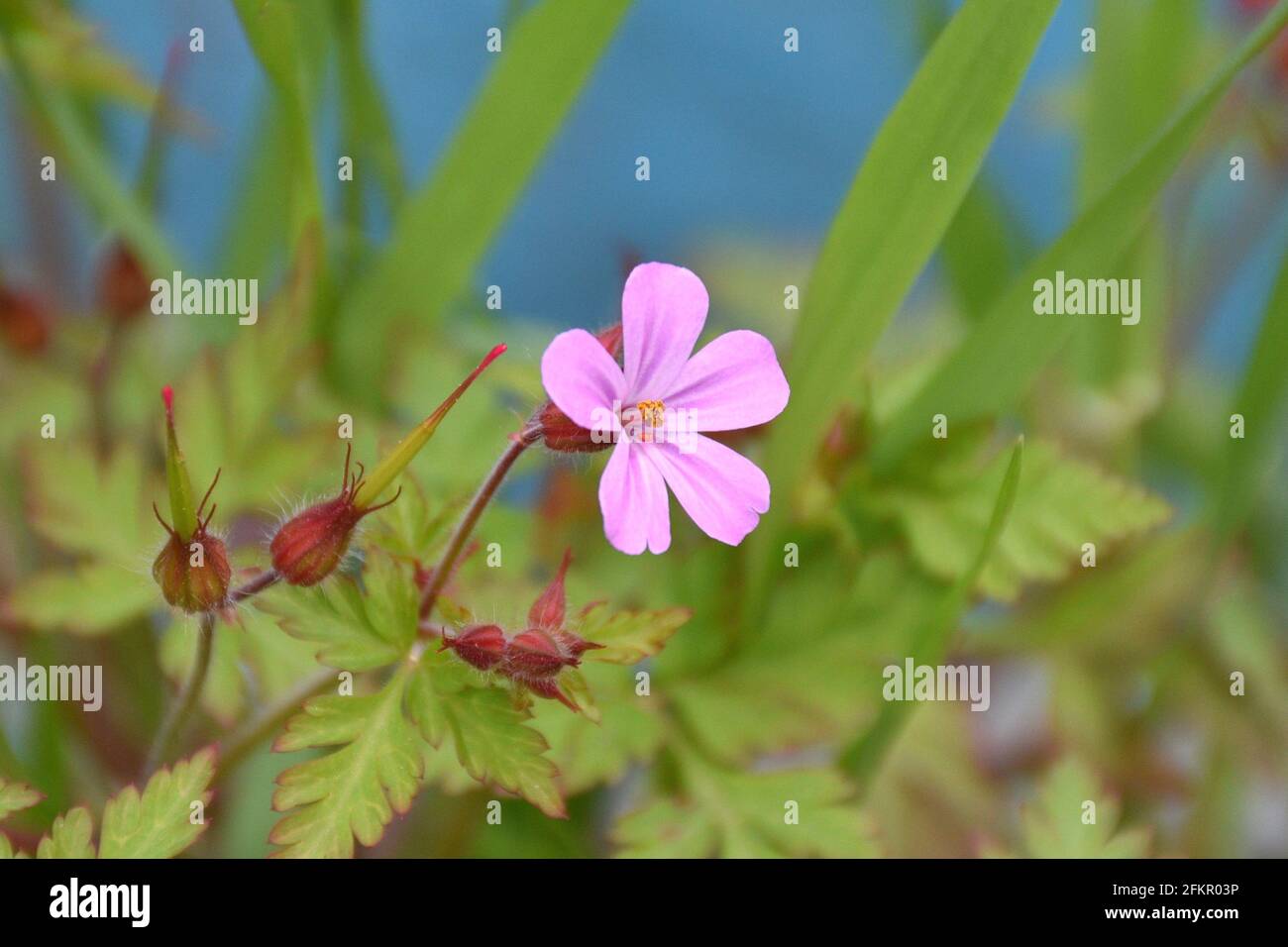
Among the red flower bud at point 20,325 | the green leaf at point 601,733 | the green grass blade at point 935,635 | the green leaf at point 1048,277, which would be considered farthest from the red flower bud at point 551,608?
the red flower bud at point 20,325

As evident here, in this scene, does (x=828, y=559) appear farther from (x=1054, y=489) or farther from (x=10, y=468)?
(x=10, y=468)

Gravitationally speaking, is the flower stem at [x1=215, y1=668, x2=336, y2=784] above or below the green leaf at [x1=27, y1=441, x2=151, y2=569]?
below

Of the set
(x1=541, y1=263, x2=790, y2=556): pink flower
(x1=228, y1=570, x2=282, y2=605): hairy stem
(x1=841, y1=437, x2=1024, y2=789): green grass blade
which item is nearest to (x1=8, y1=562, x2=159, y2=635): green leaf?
(x1=228, y1=570, x2=282, y2=605): hairy stem

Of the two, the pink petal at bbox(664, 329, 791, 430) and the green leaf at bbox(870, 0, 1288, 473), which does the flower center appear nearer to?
the pink petal at bbox(664, 329, 791, 430)

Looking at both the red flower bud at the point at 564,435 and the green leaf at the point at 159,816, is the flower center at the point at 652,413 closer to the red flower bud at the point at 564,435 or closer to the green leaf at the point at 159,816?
the red flower bud at the point at 564,435

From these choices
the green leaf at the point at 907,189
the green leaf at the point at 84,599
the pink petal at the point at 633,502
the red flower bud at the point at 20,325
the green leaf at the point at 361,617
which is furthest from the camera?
the red flower bud at the point at 20,325

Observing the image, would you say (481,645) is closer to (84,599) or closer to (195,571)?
(195,571)
